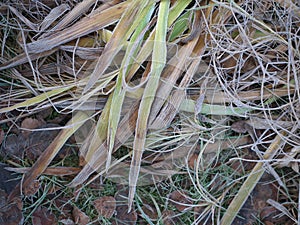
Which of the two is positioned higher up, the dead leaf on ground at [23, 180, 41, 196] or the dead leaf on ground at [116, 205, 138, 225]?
the dead leaf on ground at [23, 180, 41, 196]

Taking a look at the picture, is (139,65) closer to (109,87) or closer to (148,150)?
(109,87)

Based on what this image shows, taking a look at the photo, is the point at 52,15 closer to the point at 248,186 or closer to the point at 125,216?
the point at 125,216

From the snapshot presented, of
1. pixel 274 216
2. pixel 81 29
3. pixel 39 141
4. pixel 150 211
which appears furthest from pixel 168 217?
pixel 81 29

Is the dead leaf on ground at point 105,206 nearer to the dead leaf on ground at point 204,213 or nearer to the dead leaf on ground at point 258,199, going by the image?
the dead leaf on ground at point 204,213

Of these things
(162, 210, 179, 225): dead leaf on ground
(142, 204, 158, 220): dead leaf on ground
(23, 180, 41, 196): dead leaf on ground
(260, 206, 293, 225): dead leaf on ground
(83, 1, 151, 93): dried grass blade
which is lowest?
(260, 206, 293, 225): dead leaf on ground

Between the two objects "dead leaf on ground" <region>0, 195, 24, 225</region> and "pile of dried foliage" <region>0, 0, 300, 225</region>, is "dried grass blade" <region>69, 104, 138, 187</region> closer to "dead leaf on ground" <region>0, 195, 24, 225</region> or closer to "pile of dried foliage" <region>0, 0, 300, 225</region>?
"pile of dried foliage" <region>0, 0, 300, 225</region>

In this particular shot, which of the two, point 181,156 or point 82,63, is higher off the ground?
point 82,63

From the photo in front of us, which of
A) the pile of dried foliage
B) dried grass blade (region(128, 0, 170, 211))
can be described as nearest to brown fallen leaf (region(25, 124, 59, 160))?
the pile of dried foliage

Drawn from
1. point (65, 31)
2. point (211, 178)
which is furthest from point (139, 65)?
point (211, 178)
